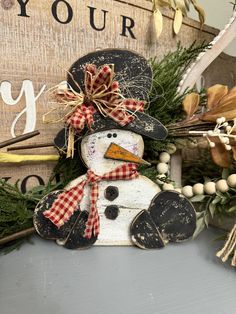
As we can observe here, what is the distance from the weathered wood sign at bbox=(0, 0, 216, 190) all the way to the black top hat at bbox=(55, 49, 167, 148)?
0.09 m

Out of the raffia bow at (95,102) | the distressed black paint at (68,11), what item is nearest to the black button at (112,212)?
the raffia bow at (95,102)

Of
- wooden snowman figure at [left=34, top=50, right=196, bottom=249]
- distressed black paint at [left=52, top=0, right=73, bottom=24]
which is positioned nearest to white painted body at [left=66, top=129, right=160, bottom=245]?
wooden snowman figure at [left=34, top=50, right=196, bottom=249]

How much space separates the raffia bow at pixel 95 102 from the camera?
539mm

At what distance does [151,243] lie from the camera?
22.6 inches

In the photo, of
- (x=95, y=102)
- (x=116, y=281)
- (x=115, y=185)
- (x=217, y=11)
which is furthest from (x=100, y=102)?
(x=217, y=11)

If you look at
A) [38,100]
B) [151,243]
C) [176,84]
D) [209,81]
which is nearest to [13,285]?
[151,243]

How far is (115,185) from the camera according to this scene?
1.92ft

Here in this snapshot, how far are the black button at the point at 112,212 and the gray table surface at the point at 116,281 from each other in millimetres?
55

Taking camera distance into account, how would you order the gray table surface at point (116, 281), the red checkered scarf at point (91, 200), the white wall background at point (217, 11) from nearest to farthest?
the gray table surface at point (116, 281), the red checkered scarf at point (91, 200), the white wall background at point (217, 11)

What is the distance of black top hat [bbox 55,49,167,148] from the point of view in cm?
56

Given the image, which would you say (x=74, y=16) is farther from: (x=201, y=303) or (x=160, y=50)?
(x=201, y=303)

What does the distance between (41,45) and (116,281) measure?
0.43m

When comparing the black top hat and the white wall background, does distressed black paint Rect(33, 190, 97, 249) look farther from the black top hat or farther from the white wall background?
the white wall background

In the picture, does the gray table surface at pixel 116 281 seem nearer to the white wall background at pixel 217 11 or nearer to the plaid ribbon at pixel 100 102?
the plaid ribbon at pixel 100 102
